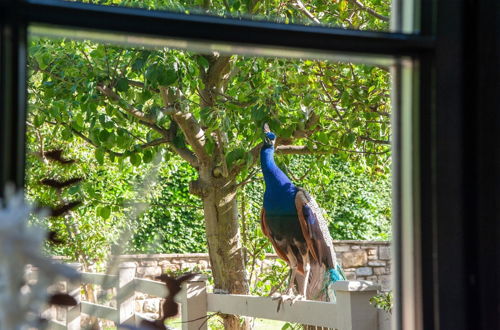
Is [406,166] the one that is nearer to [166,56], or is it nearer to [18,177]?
[18,177]

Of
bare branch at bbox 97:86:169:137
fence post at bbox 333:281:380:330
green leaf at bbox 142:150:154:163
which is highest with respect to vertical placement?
bare branch at bbox 97:86:169:137

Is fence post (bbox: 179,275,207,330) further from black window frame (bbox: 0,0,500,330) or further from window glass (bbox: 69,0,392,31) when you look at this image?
black window frame (bbox: 0,0,500,330)

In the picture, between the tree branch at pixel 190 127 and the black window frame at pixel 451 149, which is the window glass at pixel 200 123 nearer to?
the tree branch at pixel 190 127

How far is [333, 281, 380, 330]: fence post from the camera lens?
195cm

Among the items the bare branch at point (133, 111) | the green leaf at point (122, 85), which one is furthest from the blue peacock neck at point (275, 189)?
the green leaf at point (122, 85)

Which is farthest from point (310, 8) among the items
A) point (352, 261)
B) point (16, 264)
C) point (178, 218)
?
point (16, 264)

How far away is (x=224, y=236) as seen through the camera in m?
2.96

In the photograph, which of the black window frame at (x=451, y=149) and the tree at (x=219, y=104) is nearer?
the black window frame at (x=451, y=149)

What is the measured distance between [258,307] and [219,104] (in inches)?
29.5

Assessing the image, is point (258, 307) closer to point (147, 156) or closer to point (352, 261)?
point (147, 156)

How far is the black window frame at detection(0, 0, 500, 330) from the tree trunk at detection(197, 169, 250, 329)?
244cm

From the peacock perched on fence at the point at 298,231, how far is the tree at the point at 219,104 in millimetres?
128

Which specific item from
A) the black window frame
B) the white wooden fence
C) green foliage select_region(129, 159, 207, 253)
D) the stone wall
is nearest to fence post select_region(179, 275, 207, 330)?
the white wooden fence

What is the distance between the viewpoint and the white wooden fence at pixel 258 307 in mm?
1966
